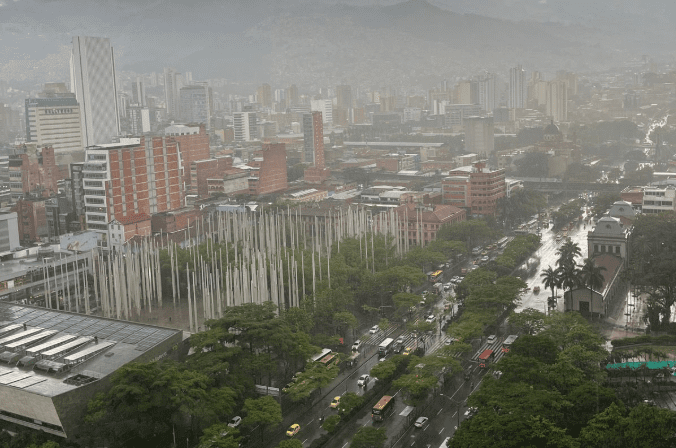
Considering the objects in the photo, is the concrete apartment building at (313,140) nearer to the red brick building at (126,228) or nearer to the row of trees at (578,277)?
the red brick building at (126,228)

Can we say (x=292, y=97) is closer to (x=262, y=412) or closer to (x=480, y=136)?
(x=480, y=136)

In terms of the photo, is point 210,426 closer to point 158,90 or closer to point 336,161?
point 336,161

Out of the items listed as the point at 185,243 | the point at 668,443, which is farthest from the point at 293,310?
the point at 185,243

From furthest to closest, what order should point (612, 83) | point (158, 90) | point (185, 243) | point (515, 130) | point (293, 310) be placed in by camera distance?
point (158, 90) → point (612, 83) → point (515, 130) → point (185, 243) → point (293, 310)

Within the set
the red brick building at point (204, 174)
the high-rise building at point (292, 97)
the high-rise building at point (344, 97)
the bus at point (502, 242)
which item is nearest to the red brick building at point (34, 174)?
the red brick building at point (204, 174)

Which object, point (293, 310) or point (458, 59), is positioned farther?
point (458, 59)

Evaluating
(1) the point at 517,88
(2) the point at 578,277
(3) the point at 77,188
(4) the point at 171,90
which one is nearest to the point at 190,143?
(3) the point at 77,188
